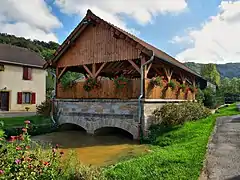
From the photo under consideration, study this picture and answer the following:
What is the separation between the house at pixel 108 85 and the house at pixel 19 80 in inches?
438

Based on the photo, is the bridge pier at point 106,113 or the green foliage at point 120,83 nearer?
the bridge pier at point 106,113

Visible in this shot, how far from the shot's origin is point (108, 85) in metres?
11.3

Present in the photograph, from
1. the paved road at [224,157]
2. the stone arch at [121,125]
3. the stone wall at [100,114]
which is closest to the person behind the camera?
the paved road at [224,157]

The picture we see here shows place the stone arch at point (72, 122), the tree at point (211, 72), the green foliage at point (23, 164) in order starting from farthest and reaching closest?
1. the tree at point (211, 72)
2. the stone arch at point (72, 122)
3. the green foliage at point (23, 164)

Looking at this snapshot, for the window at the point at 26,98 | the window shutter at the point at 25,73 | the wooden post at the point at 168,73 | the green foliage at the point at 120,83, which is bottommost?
the window at the point at 26,98

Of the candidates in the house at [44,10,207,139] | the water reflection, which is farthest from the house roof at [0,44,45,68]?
the water reflection

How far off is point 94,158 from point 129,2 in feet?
21.8

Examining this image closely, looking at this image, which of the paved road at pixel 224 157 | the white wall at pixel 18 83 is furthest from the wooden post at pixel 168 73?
the white wall at pixel 18 83

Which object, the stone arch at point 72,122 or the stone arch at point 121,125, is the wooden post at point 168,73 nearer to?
the stone arch at point 121,125

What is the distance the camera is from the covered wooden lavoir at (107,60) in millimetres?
10727

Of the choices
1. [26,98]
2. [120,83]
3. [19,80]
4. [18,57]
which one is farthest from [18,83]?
[120,83]

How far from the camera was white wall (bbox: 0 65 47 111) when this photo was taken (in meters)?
23.0

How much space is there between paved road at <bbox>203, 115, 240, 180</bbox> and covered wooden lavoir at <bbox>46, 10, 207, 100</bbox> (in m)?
3.64

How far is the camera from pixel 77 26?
12.7m
